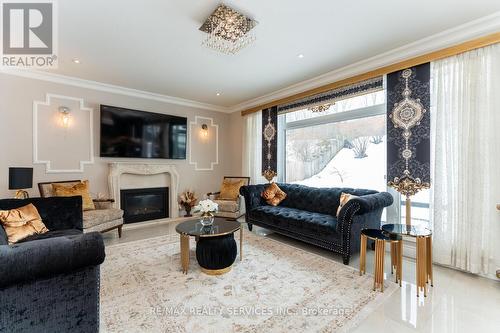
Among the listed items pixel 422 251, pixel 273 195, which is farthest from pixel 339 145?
pixel 422 251

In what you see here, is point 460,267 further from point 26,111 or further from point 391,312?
point 26,111

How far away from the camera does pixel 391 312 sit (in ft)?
6.55

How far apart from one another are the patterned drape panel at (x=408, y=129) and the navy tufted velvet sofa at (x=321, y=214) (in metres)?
0.35

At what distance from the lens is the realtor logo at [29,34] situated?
233 centimetres

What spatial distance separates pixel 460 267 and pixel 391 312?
1449 mm

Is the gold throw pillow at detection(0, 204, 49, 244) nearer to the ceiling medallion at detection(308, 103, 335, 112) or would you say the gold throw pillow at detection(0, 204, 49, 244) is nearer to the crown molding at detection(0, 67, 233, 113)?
the crown molding at detection(0, 67, 233, 113)

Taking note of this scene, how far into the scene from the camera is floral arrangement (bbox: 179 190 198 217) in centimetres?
545

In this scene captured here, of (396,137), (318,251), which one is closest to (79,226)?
(318,251)

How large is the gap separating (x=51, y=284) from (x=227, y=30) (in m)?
2.58

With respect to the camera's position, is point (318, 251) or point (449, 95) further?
point (318, 251)

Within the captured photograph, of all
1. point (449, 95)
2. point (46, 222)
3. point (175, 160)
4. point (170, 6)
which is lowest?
point (46, 222)

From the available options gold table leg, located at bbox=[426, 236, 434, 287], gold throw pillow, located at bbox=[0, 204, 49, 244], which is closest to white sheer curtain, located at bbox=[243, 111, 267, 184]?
gold table leg, located at bbox=[426, 236, 434, 287]

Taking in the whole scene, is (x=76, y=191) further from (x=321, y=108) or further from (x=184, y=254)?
(x=321, y=108)

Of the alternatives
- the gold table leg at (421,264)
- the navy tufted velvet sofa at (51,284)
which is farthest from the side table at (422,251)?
the navy tufted velvet sofa at (51,284)
